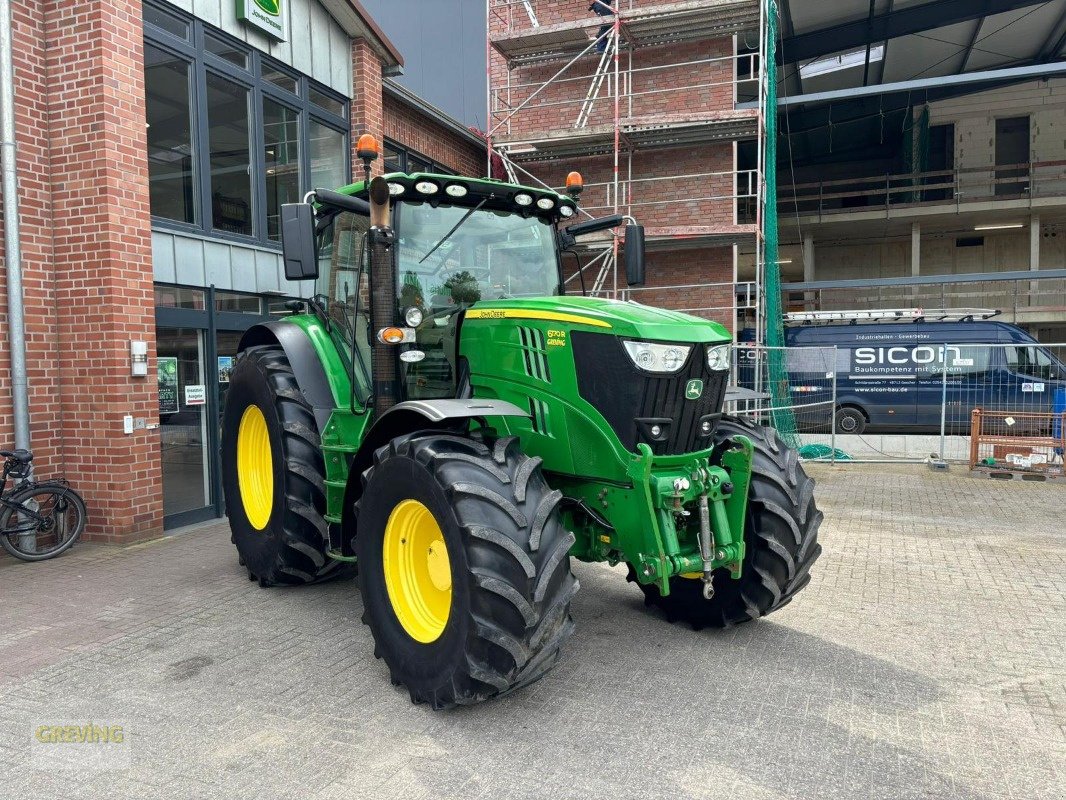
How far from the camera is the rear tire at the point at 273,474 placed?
5.16 m

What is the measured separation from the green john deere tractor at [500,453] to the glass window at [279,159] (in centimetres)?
396

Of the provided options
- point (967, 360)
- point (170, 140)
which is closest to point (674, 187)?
point (967, 360)

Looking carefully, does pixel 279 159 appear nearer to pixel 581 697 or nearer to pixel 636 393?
pixel 636 393

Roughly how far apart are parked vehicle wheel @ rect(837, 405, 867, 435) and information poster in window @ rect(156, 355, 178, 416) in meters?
12.0

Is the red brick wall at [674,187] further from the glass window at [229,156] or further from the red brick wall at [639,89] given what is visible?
the glass window at [229,156]

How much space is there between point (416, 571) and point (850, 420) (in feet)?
42.5

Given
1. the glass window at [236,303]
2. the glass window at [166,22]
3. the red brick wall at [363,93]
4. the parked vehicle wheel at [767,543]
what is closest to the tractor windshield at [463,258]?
the parked vehicle wheel at [767,543]

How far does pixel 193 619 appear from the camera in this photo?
5.02m

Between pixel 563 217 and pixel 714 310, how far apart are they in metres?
9.43

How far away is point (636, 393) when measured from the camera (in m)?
3.81

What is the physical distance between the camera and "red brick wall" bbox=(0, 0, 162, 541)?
258 inches

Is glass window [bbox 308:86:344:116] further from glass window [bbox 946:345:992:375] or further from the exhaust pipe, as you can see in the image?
glass window [bbox 946:345:992:375]

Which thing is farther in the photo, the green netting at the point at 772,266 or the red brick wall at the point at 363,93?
the green netting at the point at 772,266

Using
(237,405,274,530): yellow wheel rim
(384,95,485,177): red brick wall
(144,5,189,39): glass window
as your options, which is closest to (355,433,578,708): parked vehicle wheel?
(237,405,274,530): yellow wheel rim
